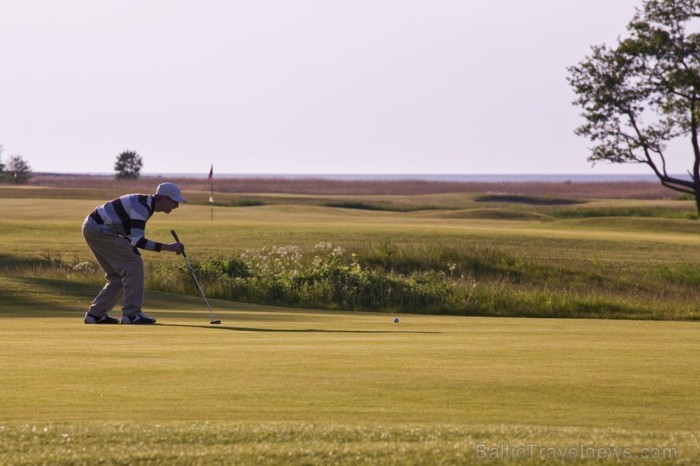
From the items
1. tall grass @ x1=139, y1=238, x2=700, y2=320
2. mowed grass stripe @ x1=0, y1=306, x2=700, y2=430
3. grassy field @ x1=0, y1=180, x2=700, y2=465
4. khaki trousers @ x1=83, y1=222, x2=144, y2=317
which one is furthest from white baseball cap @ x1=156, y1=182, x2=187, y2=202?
tall grass @ x1=139, y1=238, x2=700, y2=320

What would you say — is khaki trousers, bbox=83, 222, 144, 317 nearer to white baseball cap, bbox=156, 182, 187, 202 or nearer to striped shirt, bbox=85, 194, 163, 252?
striped shirt, bbox=85, 194, 163, 252

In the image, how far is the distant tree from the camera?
12119cm

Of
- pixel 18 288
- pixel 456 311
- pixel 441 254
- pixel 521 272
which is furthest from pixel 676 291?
pixel 18 288

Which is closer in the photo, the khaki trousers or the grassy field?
the grassy field

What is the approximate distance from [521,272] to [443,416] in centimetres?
2416

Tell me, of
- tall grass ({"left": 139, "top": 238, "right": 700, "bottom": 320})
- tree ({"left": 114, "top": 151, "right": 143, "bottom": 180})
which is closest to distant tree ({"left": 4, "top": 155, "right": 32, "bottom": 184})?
tree ({"left": 114, "top": 151, "right": 143, "bottom": 180})

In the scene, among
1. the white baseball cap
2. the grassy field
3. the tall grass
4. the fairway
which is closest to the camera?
the grassy field

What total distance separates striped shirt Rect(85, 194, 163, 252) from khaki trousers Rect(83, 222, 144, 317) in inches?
3.4

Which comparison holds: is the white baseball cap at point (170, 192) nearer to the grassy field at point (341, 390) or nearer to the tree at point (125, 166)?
the grassy field at point (341, 390)

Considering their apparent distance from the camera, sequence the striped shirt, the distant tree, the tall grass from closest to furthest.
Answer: the striped shirt → the tall grass → the distant tree

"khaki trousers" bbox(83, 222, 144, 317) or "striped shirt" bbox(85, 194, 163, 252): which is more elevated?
"striped shirt" bbox(85, 194, 163, 252)

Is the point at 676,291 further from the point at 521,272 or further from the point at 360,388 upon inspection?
the point at 360,388

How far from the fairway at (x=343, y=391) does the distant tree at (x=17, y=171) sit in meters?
112

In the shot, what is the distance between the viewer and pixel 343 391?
9141 millimetres
